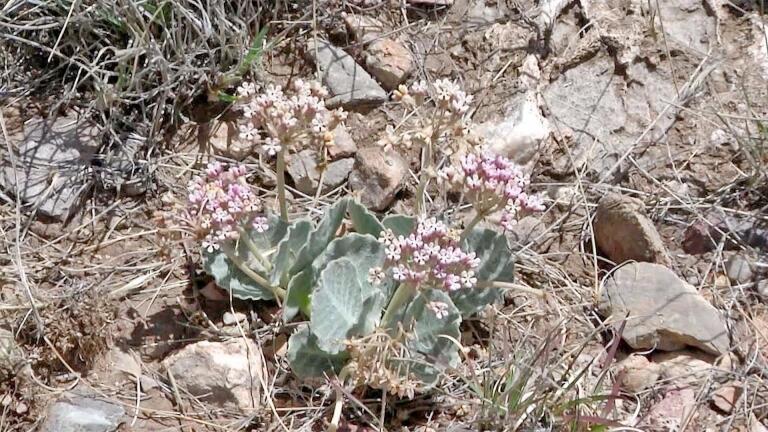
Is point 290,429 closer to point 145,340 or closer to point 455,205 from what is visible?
point 145,340

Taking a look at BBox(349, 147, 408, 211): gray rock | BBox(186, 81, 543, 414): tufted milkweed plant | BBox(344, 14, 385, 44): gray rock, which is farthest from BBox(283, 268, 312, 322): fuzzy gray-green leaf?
BBox(344, 14, 385, 44): gray rock

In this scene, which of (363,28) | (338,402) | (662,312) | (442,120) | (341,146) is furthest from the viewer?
(363,28)

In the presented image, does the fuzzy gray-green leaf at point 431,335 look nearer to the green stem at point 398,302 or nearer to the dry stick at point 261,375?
the green stem at point 398,302

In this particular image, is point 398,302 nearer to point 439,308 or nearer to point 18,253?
point 439,308

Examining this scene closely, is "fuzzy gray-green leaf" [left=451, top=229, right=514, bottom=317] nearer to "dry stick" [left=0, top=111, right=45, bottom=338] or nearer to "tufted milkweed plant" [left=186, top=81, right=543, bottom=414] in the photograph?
"tufted milkweed plant" [left=186, top=81, right=543, bottom=414]

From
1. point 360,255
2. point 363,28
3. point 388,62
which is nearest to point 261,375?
point 360,255

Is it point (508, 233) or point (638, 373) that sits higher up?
point (508, 233)
